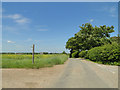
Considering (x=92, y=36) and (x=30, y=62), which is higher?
(x=92, y=36)

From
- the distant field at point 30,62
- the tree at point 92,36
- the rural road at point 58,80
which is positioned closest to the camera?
the rural road at point 58,80

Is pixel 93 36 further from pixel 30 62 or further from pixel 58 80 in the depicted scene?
pixel 58 80

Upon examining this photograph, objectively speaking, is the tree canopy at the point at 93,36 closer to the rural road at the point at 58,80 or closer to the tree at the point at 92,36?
the tree at the point at 92,36

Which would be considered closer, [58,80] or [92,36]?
[58,80]

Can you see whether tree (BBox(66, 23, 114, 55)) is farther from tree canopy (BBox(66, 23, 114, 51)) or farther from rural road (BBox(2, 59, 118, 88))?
rural road (BBox(2, 59, 118, 88))

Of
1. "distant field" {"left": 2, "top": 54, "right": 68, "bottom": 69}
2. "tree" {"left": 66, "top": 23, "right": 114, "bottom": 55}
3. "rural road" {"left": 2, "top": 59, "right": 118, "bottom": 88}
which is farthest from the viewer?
"tree" {"left": 66, "top": 23, "right": 114, "bottom": 55}

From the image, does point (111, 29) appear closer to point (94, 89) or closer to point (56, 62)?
point (56, 62)

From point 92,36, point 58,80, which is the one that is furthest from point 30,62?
point 92,36

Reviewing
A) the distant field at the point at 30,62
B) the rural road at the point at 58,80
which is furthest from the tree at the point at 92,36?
the rural road at the point at 58,80

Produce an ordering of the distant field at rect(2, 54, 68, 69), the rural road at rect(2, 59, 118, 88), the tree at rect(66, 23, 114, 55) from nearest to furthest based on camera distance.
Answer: the rural road at rect(2, 59, 118, 88), the distant field at rect(2, 54, 68, 69), the tree at rect(66, 23, 114, 55)

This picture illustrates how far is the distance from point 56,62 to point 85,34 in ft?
63.1

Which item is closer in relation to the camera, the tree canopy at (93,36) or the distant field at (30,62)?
the distant field at (30,62)

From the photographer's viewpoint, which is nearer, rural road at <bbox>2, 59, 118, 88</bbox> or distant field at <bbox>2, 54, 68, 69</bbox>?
rural road at <bbox>2, 59, 118, 88</bbox>

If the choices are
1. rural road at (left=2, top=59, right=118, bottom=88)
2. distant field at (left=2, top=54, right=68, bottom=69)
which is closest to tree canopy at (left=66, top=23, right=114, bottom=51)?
distant field at (left=2, top=54, right=68, bottom=69)
